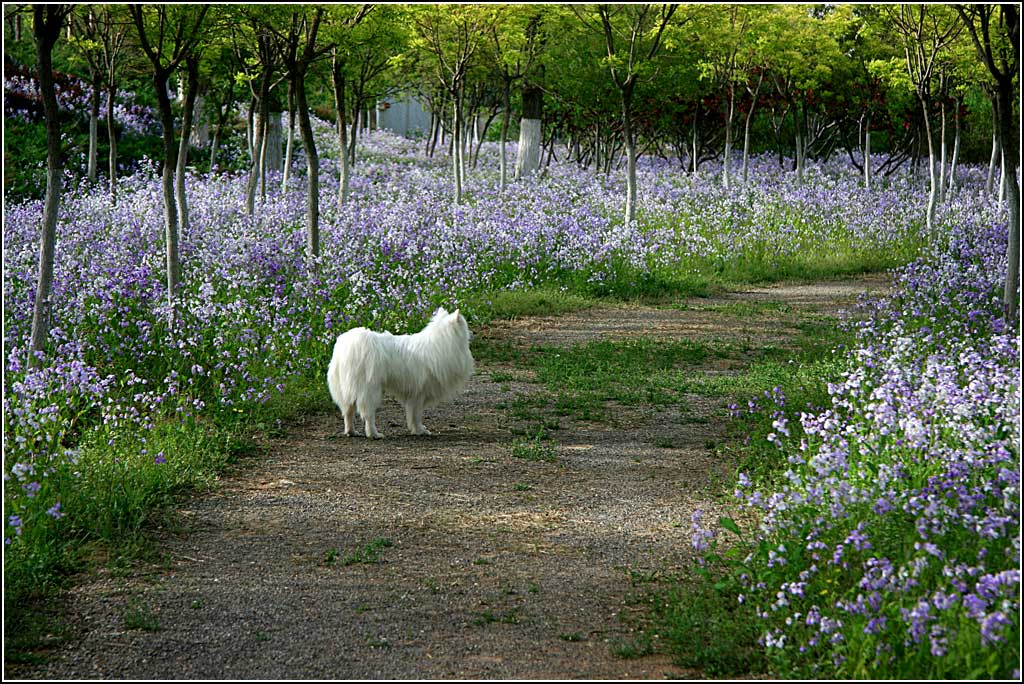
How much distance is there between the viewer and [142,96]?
33.6 meters

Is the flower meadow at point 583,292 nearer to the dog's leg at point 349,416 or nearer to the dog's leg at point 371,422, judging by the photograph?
the dog's leg at point 349,416

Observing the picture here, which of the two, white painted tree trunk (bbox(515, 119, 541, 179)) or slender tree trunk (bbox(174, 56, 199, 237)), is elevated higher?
white painted tree trunk (bbox(515, 119, 541, 179))

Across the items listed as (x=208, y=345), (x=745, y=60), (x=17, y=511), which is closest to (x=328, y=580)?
(x=17, y=511)

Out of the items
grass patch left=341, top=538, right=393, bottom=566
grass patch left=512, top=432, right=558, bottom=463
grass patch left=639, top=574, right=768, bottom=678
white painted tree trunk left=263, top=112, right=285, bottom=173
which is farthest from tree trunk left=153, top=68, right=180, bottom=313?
white painted tree trunk left=263, top=112, right=285, bottom=173

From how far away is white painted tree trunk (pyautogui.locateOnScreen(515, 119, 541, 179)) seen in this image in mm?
28281

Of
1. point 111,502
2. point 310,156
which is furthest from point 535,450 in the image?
point 310,156

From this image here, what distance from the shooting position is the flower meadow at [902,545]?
3.85 meters

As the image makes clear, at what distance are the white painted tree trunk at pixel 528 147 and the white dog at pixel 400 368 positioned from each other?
66.4 ft

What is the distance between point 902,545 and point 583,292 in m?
11.1

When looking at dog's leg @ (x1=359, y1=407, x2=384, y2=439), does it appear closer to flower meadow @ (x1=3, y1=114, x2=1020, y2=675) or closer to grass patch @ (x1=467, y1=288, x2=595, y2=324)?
flower meadow @ (x1=3, y1=114, x2=1020, y2=675)

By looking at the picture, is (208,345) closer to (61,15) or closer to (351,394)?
(351,394)

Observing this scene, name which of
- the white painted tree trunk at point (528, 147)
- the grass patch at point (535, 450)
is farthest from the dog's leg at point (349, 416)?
the white painted tree trunk at point (528, 147)

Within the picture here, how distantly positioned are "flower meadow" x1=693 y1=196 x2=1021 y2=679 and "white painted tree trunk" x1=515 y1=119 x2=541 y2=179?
22769 millimetres

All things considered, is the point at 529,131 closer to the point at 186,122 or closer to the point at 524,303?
the point at 524,303
